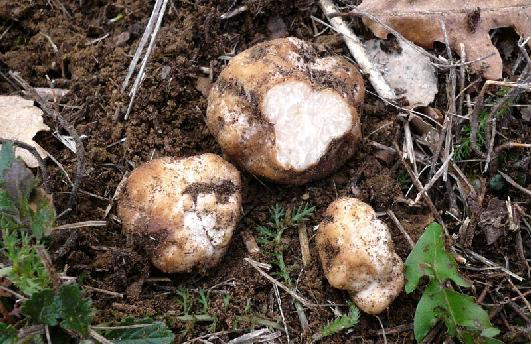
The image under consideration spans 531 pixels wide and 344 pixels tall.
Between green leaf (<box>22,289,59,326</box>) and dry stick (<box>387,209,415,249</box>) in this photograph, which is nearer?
green leaf (<box>22,289,59,326</box>)

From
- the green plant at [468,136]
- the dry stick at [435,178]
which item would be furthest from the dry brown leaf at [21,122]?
the green plant at [468,136]

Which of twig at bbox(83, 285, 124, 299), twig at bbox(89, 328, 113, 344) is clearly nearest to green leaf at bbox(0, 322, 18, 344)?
twig at bbox(89, 328, 113, 344)

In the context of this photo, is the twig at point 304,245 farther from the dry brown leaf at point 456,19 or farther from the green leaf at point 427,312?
the dry brown leaf at point 456,19

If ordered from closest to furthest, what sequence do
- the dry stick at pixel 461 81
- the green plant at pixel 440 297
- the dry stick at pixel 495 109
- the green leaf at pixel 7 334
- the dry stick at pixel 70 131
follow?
the green leaf at pixel 7 334, the green plant at pixel 440 297, the dry stick at pixel 70 131, the dry stick at pixel 495 109, the dry stick at pixel 461 81

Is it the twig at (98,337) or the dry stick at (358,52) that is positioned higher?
Answer: the dry stick at (358,52)

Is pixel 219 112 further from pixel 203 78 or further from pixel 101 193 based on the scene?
pixel 101 193

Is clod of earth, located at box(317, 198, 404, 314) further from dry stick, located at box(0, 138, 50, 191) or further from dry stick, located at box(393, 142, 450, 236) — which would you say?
dry stick, located at box(0, 138, 50, 191)
